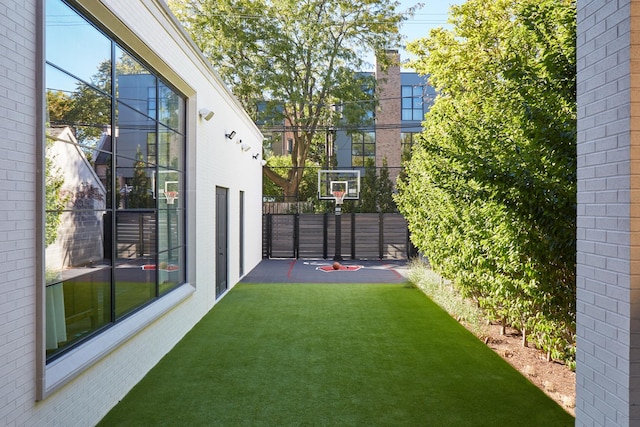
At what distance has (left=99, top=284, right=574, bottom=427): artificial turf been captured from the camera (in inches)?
194

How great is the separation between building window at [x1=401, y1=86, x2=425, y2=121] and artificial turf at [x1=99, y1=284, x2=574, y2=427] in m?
21.7

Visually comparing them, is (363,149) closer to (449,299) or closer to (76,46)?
(449,299)

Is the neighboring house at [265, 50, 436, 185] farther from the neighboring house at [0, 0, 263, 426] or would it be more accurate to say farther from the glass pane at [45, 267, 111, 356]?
the glass pane at [45, 267, 111, 356]

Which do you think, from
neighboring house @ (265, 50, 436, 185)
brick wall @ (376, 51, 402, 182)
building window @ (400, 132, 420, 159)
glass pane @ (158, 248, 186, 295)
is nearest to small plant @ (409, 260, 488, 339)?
glass pane @ (158, 248, 186, 295)

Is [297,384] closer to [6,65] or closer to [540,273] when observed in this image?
[540,273]

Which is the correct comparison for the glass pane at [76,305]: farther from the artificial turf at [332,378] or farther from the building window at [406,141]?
the building window at [406,141]

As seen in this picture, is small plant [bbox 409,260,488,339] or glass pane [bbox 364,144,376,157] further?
glass pane [bbox 364,144,376,157]

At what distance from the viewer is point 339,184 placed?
75.6ft

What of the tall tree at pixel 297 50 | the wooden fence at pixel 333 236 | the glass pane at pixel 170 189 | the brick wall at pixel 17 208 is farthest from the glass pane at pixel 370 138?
the brick wall at pixel 17 208

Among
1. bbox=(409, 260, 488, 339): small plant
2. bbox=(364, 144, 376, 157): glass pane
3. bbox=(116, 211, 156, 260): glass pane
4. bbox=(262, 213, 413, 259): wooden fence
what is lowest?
bbox=(409, 260, 488, 339): small plant

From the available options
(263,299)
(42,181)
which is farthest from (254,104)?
(42,181)

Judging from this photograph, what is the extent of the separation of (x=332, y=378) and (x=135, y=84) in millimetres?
4078

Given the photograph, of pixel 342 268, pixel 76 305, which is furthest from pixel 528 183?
pixel 342 268

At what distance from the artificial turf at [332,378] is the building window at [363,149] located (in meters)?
20.2
